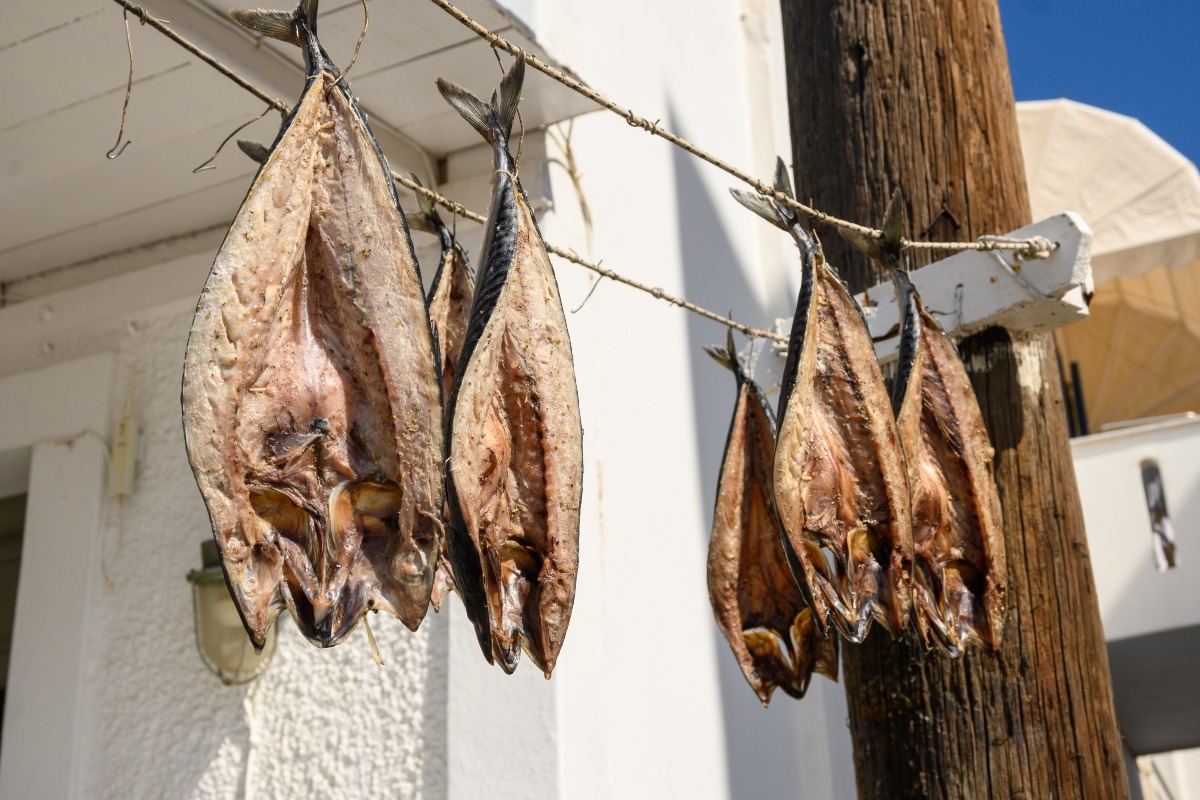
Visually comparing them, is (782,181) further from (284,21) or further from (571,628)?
(571,628)

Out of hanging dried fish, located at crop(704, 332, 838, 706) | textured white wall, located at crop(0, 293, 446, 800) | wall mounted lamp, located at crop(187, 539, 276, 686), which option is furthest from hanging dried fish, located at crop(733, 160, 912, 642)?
wall mounted lamp, located at crop(187, 539, 276, 686)

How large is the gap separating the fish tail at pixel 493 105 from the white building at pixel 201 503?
1238 mm

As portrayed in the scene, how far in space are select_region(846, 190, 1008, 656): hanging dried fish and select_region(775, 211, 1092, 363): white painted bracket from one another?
0.30 m

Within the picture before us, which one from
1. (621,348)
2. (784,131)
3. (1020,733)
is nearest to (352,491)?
(1020,733)

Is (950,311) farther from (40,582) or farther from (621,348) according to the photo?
(40,582)

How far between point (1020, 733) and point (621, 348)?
2079 millimetres

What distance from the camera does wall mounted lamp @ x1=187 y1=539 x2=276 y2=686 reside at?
12.6ft

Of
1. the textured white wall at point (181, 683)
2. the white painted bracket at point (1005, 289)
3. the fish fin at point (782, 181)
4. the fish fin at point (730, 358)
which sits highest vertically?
the fish fin at point (782, 181)

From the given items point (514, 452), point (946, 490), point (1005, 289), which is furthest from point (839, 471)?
point (1005, 289)

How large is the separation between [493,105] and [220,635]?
2362mm

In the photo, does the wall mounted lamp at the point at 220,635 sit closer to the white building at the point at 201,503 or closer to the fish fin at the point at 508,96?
the white building at the point at 201,503

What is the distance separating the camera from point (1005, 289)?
3.00m

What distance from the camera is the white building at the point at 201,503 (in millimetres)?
3436

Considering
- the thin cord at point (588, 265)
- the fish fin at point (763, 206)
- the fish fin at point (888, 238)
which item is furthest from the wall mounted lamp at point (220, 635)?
the fish fin at point (888, 238)
